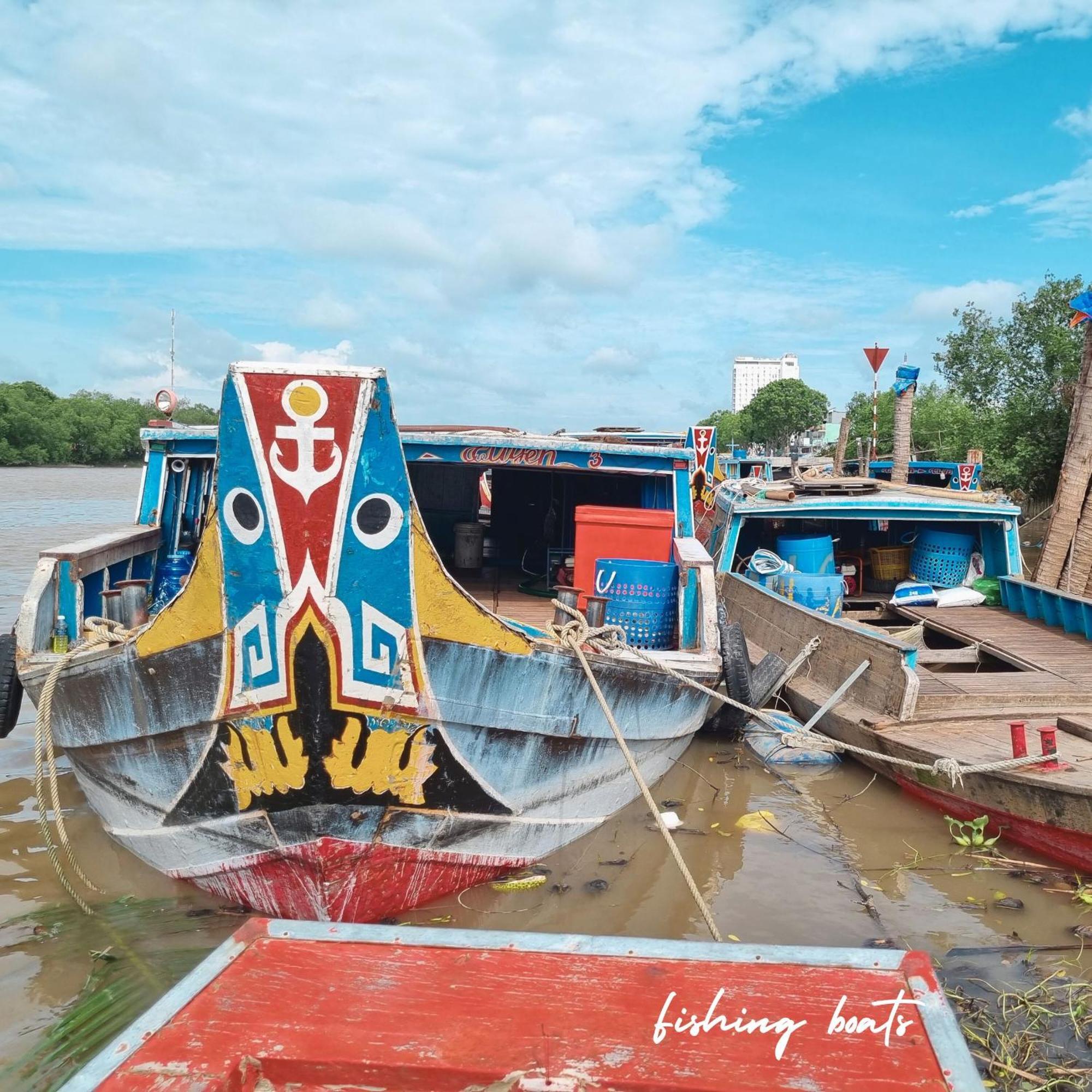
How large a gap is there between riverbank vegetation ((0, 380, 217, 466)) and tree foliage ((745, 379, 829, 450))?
4079 cm

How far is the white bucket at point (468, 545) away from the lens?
8.88 metres

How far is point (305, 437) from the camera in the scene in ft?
11.5

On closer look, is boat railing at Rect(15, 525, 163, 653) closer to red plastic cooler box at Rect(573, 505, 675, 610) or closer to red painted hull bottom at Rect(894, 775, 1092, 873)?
red plastic cooler box at Rect(573, 505, 675, 610)

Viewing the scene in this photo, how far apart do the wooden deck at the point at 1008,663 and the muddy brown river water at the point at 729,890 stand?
3.03ft

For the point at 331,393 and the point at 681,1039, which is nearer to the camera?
the point at 681,1039

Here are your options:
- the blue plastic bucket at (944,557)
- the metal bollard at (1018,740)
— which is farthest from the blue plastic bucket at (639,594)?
the blue plastic bucket at (944,557)

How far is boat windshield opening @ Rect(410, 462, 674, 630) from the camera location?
8.06m

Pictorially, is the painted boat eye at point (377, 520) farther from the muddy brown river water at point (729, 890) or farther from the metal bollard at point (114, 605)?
the muddy brown river water at point (729, 890)

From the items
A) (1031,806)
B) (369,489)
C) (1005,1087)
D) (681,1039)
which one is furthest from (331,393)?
(1031,806)

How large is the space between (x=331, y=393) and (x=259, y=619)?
1036 mm

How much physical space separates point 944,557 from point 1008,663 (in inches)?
111

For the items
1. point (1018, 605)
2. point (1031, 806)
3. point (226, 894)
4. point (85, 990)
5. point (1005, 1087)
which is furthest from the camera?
point (1018, 605)

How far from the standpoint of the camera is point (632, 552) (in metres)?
6.10

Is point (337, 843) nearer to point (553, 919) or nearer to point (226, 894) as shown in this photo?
point (226, 894)
